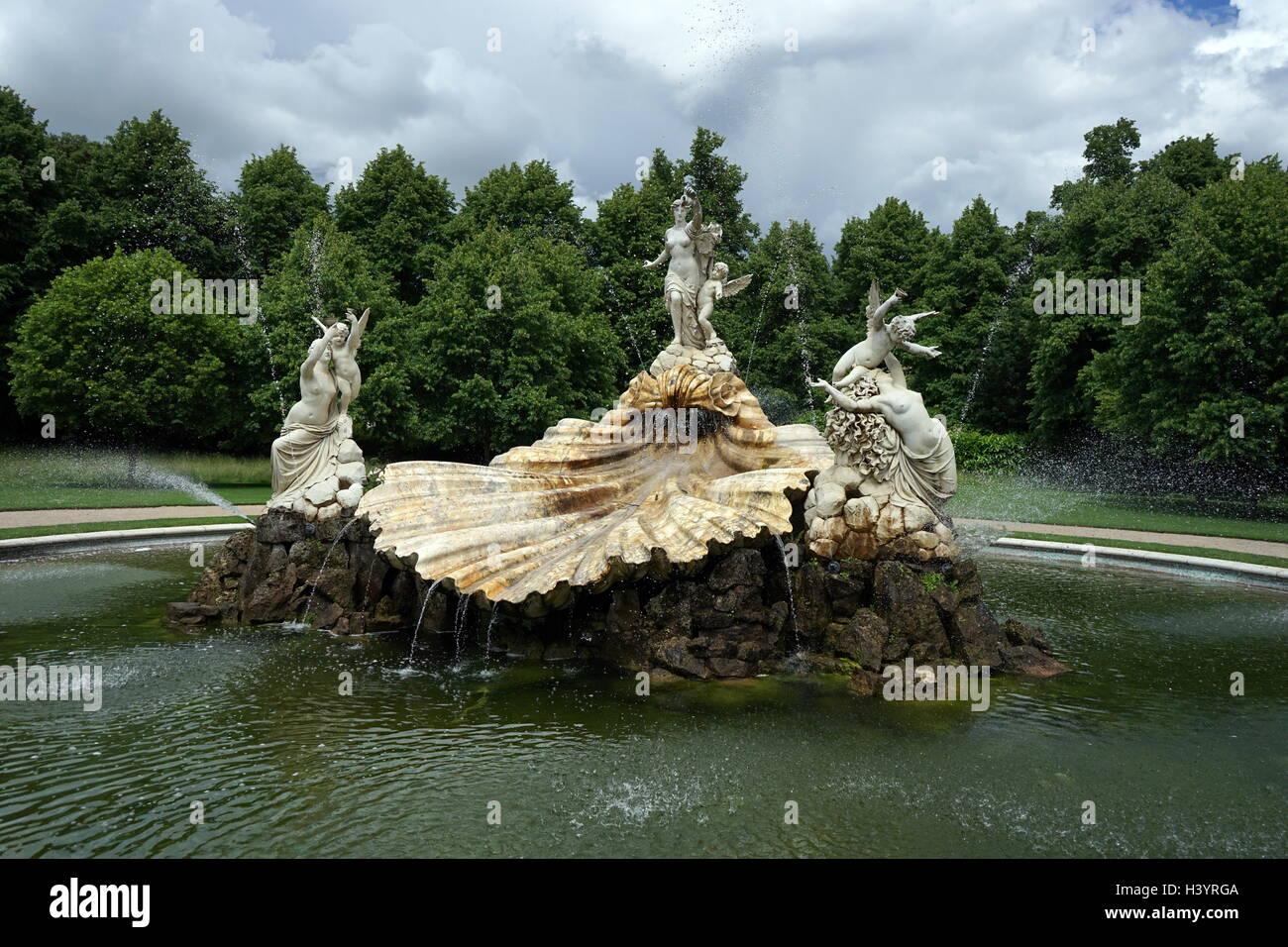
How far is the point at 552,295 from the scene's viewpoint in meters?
32.9

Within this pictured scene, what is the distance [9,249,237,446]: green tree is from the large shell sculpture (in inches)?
834

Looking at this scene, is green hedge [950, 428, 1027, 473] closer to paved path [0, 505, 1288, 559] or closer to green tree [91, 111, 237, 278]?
paved path [0, 505, 1288, 559]

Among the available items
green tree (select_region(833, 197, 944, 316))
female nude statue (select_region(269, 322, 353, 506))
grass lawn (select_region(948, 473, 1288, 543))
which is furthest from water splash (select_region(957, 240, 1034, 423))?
female nude statue (select_region(269, 322, 353, 506))

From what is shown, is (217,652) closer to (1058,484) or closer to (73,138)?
(1058,484)

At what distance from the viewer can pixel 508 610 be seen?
1102cm

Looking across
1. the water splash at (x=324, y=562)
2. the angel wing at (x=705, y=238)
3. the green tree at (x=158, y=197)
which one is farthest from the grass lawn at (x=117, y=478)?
the angel wing at (x=705, y=238)

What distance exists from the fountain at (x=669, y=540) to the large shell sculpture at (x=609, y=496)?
3 cm

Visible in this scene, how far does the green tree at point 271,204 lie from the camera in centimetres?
3838

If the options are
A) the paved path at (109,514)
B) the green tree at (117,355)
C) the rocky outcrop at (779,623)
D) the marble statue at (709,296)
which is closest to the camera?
the rocky outcrop at (779,623)

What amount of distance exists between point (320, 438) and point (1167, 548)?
16.2 meters

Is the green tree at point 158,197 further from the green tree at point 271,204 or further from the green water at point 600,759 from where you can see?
the green water at point 600,759

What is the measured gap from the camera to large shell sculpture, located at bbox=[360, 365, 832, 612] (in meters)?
10.3

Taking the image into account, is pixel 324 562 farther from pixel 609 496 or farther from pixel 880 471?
pixel 880 471

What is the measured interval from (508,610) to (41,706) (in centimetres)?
480
